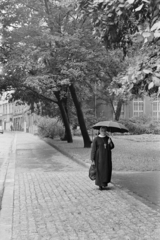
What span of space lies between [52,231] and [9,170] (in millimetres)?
7379

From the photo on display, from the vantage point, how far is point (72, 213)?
595cm

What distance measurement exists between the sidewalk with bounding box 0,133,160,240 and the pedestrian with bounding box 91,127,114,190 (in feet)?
0.86

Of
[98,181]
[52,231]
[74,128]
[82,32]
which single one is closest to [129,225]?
[52,231]

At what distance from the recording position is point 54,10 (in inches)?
746

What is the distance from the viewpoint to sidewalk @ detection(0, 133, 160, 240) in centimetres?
483

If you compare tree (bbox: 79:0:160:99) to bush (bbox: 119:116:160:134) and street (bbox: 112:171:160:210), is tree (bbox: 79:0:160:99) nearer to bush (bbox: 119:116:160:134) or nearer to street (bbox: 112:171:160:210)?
street (bbox: 112:171:160:210)

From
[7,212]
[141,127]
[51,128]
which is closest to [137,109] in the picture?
[141,127]

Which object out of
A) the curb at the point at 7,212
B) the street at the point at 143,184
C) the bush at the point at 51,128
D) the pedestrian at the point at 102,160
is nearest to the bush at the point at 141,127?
the bush at the point at 51,128

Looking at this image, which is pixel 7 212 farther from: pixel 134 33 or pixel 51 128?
pixel 51 128

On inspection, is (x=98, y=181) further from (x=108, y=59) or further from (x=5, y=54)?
(x=5, y=54)

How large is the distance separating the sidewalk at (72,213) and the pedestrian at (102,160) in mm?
263

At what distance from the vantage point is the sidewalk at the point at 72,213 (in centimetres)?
483

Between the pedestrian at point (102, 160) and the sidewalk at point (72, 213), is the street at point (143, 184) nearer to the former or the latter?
the sidewalk at point (72, 213)

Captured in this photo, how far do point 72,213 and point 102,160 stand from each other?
2.40 metres
